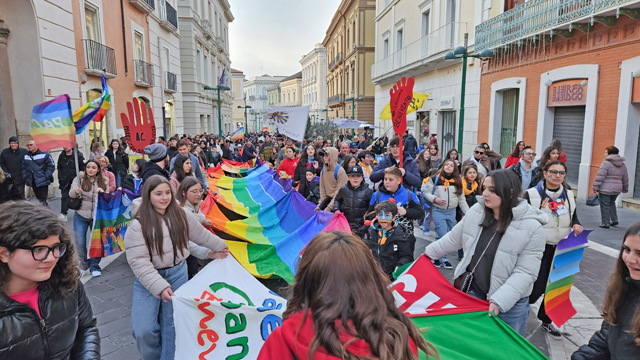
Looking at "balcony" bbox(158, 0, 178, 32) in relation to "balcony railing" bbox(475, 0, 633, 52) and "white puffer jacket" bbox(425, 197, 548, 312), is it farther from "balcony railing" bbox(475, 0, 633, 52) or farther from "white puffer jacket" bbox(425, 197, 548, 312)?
"white puffer jacket" bbox(425, 197, 548, 312)

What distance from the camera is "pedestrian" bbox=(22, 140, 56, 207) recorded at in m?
8.15

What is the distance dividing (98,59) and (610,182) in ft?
50.6

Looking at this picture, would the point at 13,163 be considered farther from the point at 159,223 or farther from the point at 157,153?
the point at 159,223

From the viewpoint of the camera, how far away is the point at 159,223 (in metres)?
3.18

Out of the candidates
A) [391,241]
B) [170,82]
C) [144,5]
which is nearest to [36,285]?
[391,241]

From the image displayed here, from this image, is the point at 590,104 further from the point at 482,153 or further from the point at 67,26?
the point at 67,26

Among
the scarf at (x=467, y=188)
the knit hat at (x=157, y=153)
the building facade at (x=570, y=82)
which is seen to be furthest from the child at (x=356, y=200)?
the building facade at (x=570, y=82)

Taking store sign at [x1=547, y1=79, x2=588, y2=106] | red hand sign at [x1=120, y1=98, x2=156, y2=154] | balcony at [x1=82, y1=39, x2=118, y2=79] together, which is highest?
balcony at [x1=82, y1=39, x2=118, y2=79]

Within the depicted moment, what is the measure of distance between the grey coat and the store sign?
154 inches

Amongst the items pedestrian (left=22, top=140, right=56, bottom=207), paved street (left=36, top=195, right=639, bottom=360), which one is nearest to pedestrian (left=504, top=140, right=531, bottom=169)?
paved street (left=36, top=195, right=639, bottom=360)

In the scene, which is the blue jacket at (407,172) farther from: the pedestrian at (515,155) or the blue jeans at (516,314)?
the pedestrian at (515,155)

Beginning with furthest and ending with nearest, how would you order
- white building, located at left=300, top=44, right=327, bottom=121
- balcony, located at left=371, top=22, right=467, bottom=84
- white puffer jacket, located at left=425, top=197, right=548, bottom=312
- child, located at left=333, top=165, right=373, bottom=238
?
white building, located at left=300, top=44, right=327, bottom=121
balcony, located at left=371, top=22, right=467, bottom=84
child, located at left=333, top=165, right=373, bottom=238
white puffer jacket, located at left=425, top=197, right=548, bottom=312

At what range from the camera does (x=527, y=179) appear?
22.8 ft

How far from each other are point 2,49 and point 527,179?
42.9 feet
